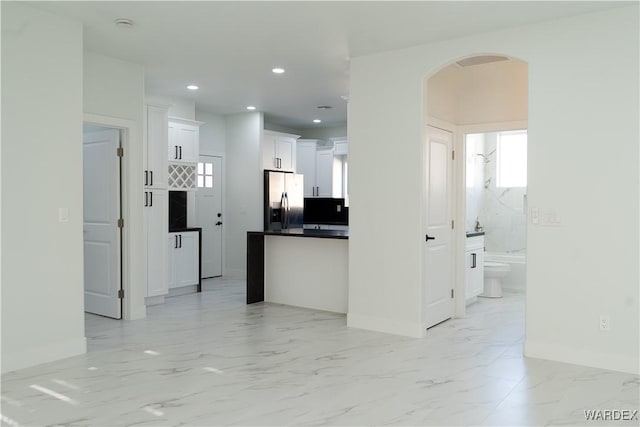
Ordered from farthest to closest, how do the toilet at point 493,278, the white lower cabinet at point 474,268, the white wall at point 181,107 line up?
1. the white wall at point 181,107
2. the toilet at point 493,278
3. the white lower cabinet at point 474,268

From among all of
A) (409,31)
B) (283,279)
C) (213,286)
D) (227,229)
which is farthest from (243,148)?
(409,31)

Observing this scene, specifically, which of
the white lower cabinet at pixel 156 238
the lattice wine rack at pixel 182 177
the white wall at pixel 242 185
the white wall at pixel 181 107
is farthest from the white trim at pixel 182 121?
the white lower cabinet at pixel 156 238

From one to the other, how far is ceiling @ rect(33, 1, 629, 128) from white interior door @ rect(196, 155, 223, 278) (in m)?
2.25

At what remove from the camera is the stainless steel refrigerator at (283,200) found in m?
8.30

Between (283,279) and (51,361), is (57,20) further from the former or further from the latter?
(283,279)

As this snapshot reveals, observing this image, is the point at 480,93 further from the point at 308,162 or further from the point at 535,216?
the point at 308,162

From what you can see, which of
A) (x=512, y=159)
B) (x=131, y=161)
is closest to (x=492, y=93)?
(x=512, y=159)

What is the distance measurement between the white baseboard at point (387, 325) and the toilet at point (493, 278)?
2305mm

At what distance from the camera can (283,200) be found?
853 centimetres

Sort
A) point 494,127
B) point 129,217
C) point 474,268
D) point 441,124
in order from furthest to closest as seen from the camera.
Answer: point 474,268
point 129,217
point 494,127
point 441,124

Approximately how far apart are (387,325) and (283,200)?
408 cm

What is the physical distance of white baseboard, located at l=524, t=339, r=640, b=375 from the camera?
372 cm

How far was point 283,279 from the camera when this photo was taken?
6148mm

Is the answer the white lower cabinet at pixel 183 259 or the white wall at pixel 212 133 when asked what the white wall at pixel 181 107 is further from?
the white lower cabinet at pixel 183 259
